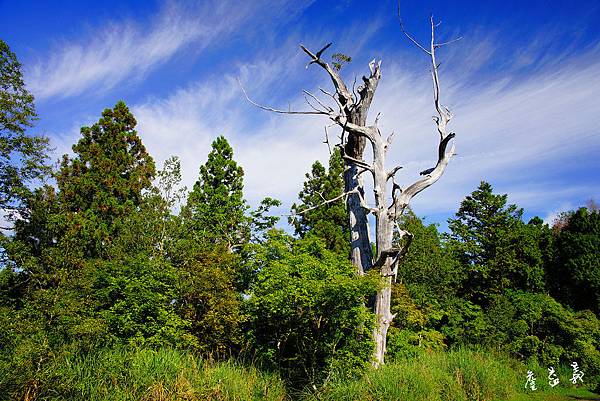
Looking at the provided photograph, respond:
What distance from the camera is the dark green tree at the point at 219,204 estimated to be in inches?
614

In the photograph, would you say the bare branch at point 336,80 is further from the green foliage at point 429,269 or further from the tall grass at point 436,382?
the tall grass at point 436,382

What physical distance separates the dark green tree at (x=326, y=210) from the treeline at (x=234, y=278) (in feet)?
0.25

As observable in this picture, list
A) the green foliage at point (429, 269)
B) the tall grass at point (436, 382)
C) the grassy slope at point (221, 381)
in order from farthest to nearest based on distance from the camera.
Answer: the green foliage at point (429, 269) → the tall grass at point (436, 382) → the grassy slope at point (221, 381)

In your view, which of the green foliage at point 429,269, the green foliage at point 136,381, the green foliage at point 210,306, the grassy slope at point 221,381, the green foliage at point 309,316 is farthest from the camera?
the green foliage at point 429,269

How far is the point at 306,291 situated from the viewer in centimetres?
643

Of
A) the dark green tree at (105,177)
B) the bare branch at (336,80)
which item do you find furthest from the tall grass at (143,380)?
the dark green tree at (105,177)

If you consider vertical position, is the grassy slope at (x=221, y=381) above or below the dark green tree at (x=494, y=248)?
below

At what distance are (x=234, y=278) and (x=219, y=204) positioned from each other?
320 inches

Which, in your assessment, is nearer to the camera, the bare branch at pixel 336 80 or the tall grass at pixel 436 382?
the tall grass at pixel 436 382

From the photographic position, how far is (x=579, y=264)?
15.3 meters

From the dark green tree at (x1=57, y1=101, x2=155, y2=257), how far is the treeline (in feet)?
0.22

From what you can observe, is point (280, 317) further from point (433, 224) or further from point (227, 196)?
point (433, 224)

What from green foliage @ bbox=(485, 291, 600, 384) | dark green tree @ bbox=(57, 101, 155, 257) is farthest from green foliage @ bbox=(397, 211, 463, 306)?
dark green tree @ bbox=(57, 101, 155, 257)

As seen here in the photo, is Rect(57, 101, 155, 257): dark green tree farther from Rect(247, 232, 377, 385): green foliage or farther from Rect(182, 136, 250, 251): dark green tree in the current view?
Rect(247, 232, 377, 385): green foliage
